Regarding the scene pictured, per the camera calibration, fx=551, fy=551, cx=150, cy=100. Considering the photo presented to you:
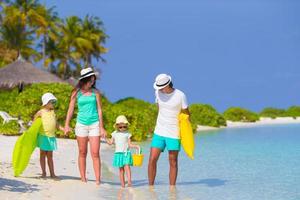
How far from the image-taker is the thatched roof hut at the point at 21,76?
101ft

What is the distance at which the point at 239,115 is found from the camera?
5288 cm

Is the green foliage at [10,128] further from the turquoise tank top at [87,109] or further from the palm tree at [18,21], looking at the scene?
the palm tree at [18,21]

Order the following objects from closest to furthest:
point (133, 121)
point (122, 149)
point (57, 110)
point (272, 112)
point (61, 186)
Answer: point (61, 186)
point (122, 149)
point (57, 110)
point (133, 121)
point (272, 112)

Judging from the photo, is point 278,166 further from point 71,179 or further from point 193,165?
point 71,179

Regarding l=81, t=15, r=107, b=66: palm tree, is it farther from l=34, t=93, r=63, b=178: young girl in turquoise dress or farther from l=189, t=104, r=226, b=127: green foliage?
l=34, t=93, r=63, b=178: young girl in turquoise dress

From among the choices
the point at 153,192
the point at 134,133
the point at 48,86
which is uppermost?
the point at 48,86

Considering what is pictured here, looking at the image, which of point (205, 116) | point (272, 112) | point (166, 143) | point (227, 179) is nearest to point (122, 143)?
point (166, 143)

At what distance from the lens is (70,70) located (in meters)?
55.2

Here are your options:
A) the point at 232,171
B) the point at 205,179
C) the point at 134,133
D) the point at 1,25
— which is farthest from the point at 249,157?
Answer: the point at 1,25

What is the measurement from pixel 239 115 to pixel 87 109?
4569 cm

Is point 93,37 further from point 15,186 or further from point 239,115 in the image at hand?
point 15,186

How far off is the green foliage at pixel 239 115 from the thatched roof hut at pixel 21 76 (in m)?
25.0

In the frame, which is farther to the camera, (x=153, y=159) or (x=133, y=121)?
Result: (x=133, y=121)

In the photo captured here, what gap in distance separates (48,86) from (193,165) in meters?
9.84
